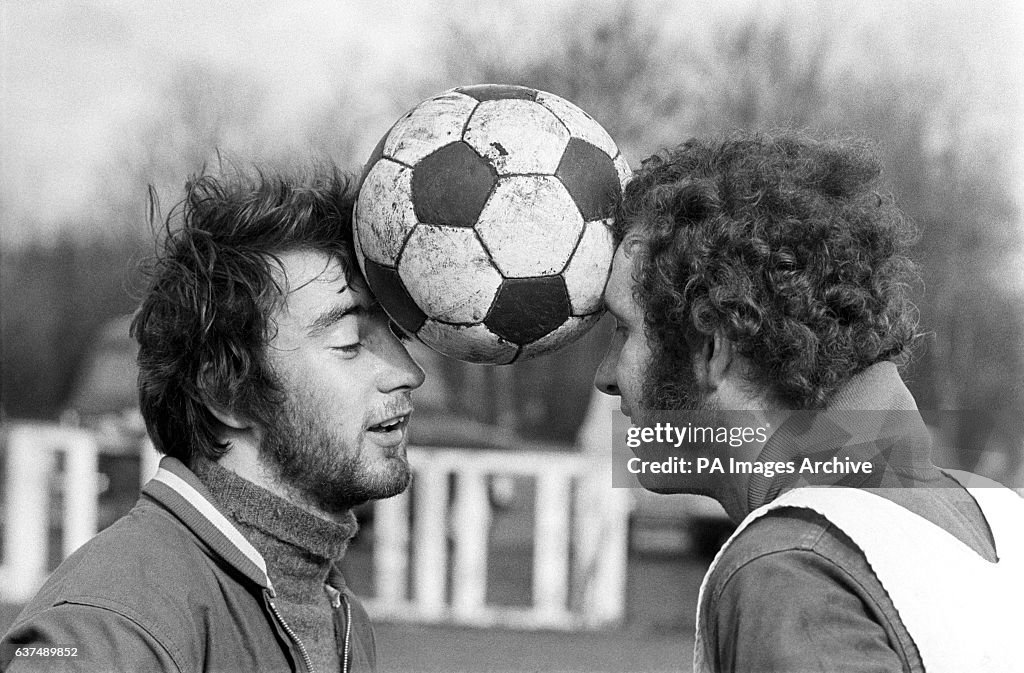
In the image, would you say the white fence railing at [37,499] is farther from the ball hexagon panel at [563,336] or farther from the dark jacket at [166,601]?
the ball hexagon panel at [563,336]

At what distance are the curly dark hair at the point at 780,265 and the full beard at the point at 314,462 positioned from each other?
928 mm

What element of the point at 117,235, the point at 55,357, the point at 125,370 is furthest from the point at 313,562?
the point at 55,357

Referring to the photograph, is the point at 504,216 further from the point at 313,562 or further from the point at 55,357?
the point at 55,357

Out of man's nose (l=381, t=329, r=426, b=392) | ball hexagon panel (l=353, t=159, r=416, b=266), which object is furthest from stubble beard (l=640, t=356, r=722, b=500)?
man's nose (l=381, t=329, r=426, b=392)

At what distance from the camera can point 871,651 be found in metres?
1.72

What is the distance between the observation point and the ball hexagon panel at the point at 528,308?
99.7 inches

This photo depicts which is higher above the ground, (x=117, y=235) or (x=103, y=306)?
(x=117, y=235)

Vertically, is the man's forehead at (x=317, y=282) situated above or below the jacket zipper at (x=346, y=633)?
above

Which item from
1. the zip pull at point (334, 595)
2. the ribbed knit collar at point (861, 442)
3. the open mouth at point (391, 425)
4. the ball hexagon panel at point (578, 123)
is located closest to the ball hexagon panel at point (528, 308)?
the ball hexagon panel at point (578, 123)

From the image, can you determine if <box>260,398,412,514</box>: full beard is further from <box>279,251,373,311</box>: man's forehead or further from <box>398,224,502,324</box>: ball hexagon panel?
<box>398,224,502,324</box>: ball hexagon panel

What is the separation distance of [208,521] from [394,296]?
719mm

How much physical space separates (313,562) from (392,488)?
289 mm

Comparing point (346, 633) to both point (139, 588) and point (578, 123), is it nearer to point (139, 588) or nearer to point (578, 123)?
point (139, 588)

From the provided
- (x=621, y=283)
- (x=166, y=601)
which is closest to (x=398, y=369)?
(x=621, y=283)
